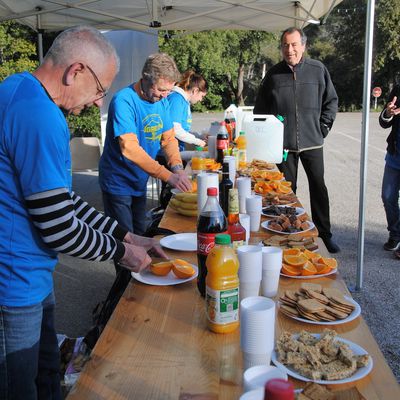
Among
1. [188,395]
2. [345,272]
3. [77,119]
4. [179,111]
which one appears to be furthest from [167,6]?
[77,119]

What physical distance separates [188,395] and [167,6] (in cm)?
707

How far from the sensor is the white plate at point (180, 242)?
236 centimetres

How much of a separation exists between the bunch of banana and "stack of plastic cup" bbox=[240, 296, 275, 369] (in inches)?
66.6

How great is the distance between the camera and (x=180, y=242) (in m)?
2.44

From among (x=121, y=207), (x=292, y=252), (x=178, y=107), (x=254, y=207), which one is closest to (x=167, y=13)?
(x=178, y=107)

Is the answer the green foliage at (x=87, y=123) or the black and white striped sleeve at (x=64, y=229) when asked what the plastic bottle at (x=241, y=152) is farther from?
the green foliage at (x=87, y=123)

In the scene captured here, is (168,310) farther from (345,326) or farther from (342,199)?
(342,199)

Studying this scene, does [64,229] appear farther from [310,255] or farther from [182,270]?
[310,255]

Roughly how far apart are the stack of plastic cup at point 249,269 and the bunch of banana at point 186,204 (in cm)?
135

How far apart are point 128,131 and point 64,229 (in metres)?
1.72

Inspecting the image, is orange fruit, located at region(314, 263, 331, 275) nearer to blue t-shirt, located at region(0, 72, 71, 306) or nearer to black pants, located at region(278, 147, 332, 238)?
blue t-shirt, located at region(0, 72, 71, 306)

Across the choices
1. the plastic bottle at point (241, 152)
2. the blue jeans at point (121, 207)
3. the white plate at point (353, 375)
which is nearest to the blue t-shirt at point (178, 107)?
the plastic bottle at point (241, 152)

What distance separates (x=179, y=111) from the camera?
571 cm

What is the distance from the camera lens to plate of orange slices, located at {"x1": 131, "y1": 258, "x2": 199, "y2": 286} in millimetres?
1958
